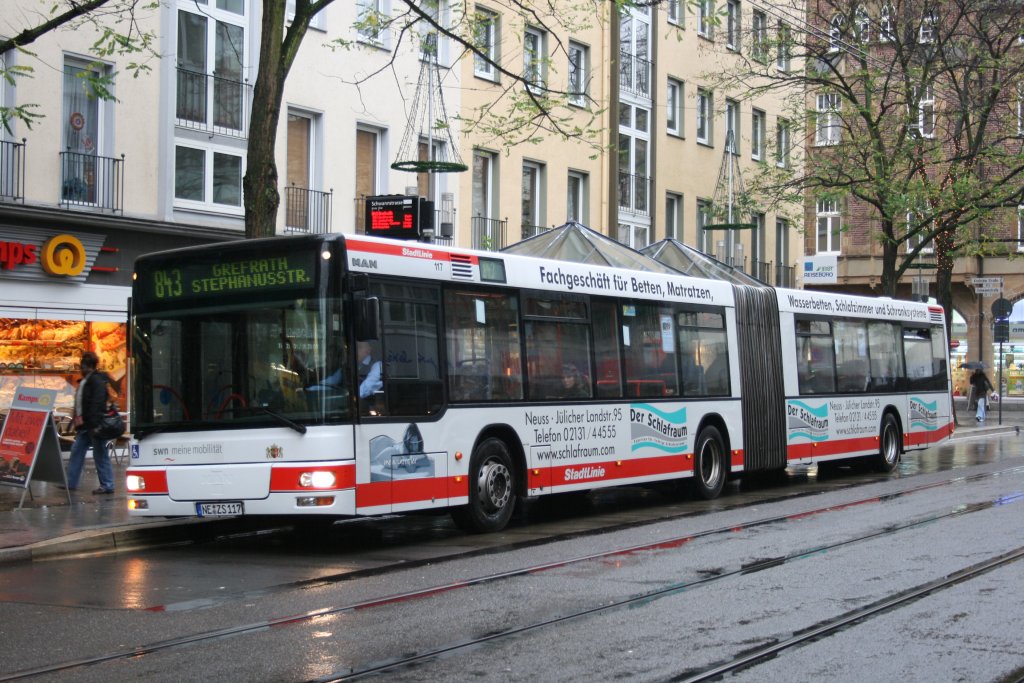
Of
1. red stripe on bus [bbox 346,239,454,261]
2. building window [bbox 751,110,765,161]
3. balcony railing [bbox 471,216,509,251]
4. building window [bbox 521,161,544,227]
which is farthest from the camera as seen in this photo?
building window [bbox 751,110,765,161]

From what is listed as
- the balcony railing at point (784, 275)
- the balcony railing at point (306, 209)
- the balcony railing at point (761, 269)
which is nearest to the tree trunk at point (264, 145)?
the balcony railing at point (306, 209)

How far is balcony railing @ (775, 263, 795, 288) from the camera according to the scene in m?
46.3

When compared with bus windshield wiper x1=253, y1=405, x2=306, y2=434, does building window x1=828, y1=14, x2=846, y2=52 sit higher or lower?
higher

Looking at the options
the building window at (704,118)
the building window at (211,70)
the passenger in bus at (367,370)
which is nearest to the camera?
the passenger in bus at (367,370)

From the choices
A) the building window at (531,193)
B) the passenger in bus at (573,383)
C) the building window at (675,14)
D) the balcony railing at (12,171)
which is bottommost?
the passenger in bus at (573,383)

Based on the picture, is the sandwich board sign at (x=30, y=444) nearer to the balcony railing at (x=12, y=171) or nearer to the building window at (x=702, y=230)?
the balcony railing at (x=12, y=171)

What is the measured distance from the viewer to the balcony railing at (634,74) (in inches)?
1448

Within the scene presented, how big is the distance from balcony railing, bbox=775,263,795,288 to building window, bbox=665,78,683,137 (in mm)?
8410

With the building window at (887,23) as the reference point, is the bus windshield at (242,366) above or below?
below

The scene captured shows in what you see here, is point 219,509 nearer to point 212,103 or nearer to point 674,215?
point 212,103

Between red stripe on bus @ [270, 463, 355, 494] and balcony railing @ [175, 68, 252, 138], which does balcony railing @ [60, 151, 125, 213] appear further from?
red stripe on bus @ [270, 463, 355, 494]

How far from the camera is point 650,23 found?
125ft

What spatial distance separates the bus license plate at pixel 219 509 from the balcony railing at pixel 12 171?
9.82m

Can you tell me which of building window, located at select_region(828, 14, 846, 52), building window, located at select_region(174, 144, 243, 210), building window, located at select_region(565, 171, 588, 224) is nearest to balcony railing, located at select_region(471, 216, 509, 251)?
building window, located at select_region(565, 171, 588, 224)
